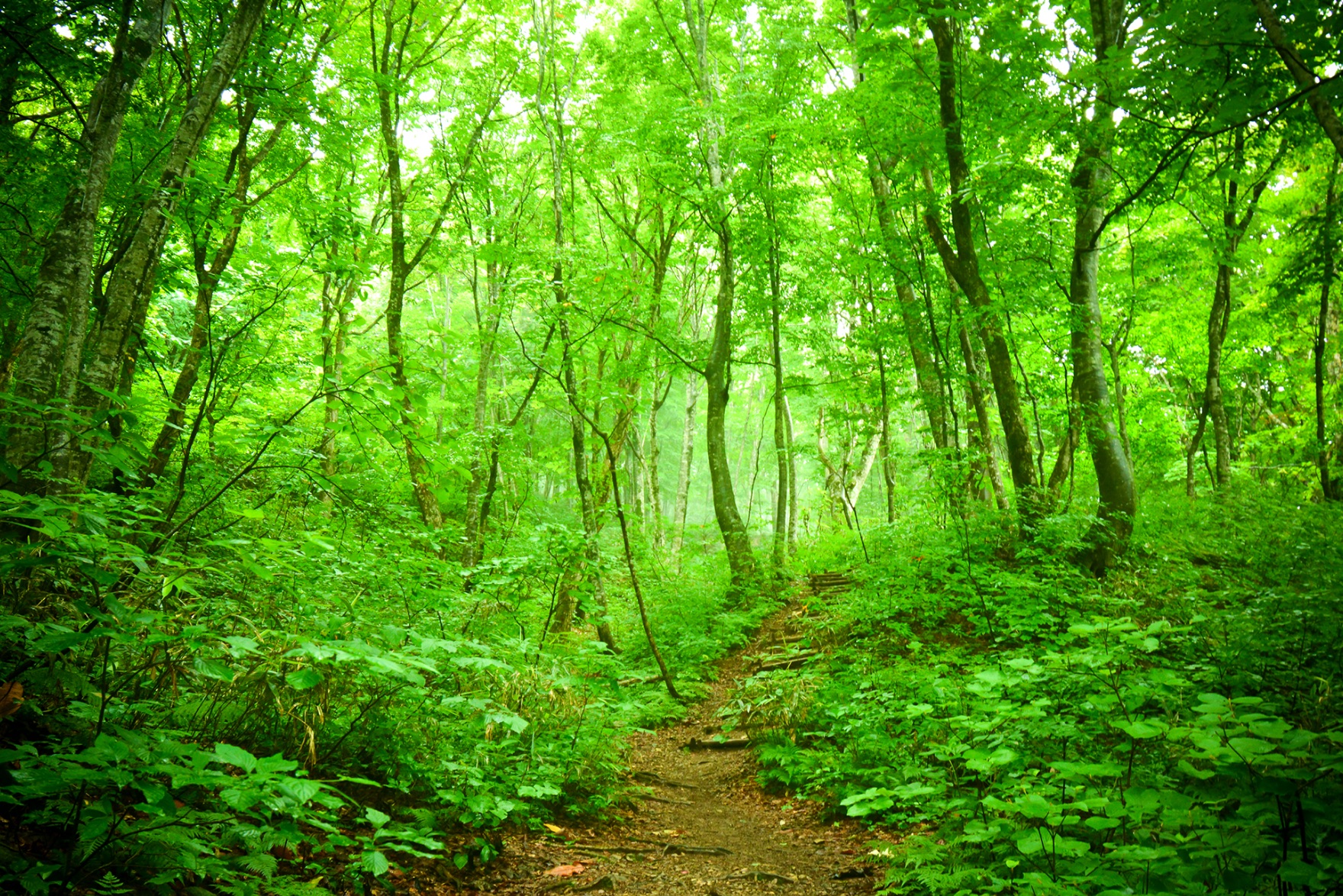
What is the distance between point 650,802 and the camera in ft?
19.5

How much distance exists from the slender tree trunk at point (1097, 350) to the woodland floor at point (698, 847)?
5.01m

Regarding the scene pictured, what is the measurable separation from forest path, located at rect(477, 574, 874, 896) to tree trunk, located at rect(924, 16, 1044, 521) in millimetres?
4850

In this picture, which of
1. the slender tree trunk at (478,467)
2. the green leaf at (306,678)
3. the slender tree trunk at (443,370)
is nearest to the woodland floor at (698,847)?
the green leaf at (306,678)

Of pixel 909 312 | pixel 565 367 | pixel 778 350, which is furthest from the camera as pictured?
pixel 778 350

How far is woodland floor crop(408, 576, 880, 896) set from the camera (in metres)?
4.02

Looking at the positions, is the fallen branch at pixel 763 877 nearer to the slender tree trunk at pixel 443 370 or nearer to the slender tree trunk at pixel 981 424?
the slender tree trunk at pixel 443 370

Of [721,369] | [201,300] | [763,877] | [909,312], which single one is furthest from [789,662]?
[201,300]

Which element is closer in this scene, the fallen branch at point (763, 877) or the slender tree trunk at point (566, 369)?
the fallen branch at point (763, 877)

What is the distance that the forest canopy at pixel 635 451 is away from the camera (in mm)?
2672

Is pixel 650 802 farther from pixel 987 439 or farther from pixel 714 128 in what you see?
pixel 714 128

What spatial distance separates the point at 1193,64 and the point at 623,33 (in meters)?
12.2

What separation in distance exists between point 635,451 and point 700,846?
22.8ft

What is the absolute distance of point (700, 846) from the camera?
4.91m

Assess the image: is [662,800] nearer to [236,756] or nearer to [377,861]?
[377,861]
